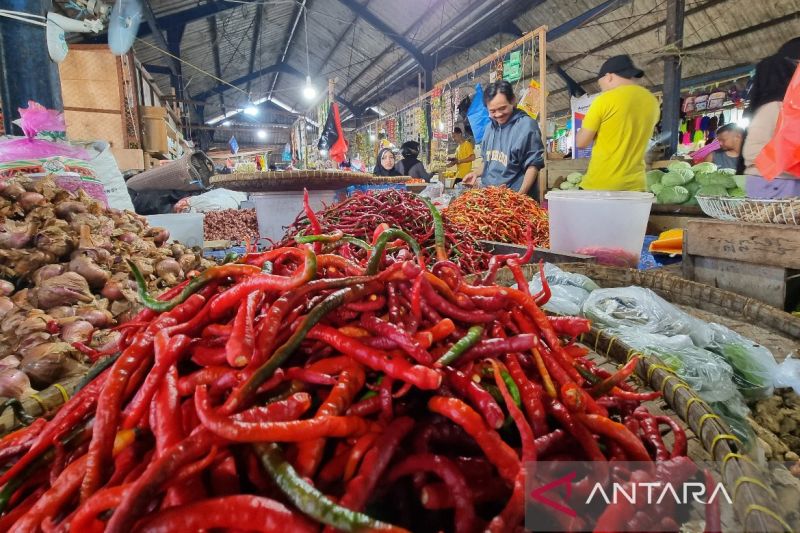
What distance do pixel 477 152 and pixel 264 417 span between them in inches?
385

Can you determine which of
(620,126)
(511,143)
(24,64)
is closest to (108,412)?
(620,126)

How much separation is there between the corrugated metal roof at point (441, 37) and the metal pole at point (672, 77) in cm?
26

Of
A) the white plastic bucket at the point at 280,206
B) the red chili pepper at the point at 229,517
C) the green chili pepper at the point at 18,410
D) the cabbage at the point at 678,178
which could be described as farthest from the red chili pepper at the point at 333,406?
the cabbage at the point at 678,178

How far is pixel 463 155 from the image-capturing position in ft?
33.4

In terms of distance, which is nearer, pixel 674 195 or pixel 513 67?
pixel 674 195

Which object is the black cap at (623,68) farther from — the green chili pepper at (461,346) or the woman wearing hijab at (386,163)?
the woman wearing hijab at (386,163)

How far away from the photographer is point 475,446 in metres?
1.02

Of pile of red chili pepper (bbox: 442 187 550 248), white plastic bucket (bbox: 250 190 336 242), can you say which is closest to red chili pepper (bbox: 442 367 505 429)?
pile of red chili pepper (bbox: 442 187 550 248)

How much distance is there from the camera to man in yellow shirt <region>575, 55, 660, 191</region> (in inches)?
180

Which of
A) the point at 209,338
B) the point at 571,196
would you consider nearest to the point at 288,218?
the point at 571,196

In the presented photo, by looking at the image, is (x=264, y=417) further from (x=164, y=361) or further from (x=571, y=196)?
(x=571, y=196)

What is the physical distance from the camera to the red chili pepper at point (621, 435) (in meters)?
1.02

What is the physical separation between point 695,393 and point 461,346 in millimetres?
1067

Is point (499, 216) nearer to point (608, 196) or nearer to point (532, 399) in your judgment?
point (608, 196)
